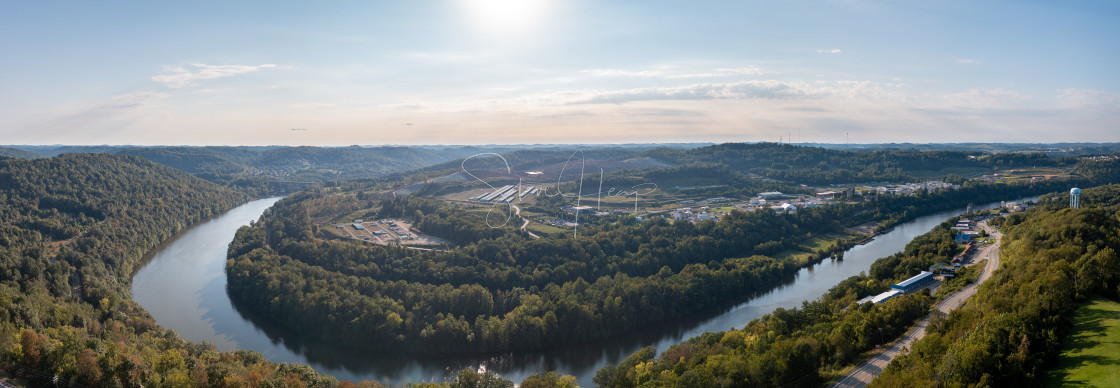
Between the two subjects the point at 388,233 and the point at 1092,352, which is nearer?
the point at 1092,352

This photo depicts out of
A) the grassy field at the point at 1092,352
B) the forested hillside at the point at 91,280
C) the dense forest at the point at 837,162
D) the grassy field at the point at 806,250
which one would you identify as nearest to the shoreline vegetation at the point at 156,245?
the forested hillside at the point at 91,280

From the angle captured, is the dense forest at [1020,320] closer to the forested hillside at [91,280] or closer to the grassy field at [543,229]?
the forested hillside at [91,280]

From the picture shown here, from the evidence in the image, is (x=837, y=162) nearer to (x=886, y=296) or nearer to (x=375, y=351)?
(x=886, y=296)

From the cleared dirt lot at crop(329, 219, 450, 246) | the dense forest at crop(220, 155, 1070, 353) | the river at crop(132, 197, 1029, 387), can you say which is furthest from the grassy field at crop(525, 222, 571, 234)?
the river at crop(132, 197, 1029, 387)

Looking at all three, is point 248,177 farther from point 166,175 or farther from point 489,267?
point 489,267

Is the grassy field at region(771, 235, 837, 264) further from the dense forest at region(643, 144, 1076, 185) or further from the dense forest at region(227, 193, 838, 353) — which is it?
the dense forest at region(643, 144, 1076, 185)

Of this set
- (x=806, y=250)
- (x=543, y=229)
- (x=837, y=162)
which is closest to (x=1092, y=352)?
(x=806, y=250)
